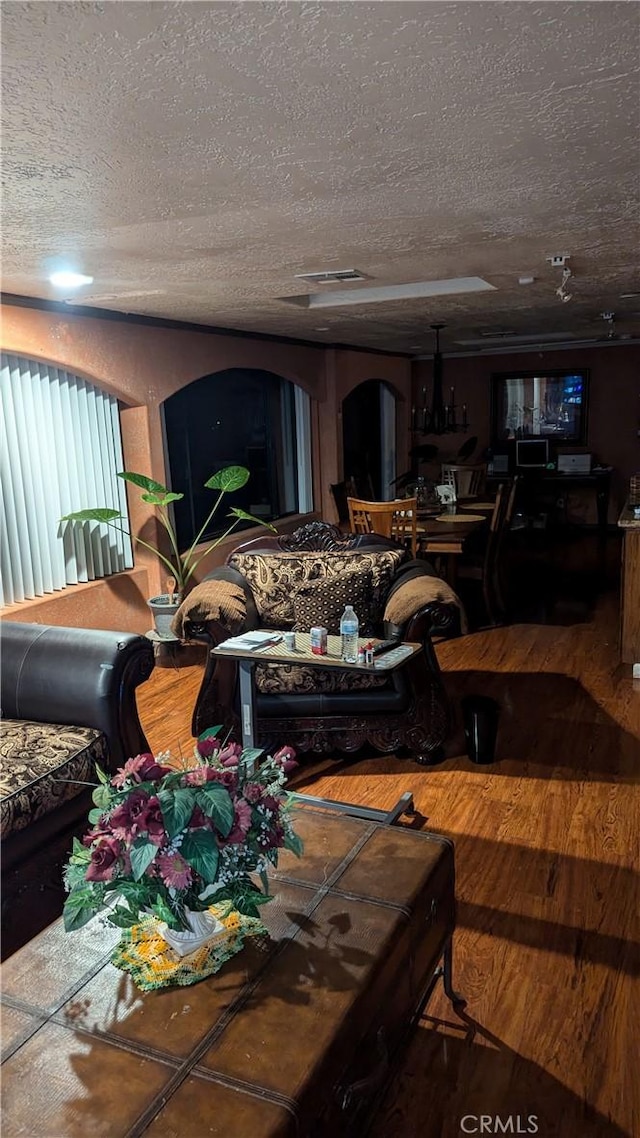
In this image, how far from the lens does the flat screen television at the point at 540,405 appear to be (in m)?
9.53

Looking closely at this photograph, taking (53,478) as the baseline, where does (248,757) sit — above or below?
below

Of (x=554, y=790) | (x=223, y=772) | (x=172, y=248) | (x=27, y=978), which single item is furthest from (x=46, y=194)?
(x=554, y=790)

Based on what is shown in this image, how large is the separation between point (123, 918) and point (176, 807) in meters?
0.31

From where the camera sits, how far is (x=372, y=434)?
989 centimetres

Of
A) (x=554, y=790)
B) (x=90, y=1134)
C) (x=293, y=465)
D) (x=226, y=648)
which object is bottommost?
(x=554, y=790)

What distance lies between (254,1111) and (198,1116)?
10 cm

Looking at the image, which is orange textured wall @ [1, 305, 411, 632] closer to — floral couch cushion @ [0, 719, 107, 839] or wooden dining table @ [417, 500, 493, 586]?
floral couch cushion @ [0, 719, 107, 839]

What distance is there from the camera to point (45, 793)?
2553 millimetres

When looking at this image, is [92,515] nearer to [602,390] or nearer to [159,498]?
[159,498]

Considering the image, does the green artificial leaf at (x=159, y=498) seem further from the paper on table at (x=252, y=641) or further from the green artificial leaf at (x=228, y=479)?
the paper on table at (x=252, y=641)

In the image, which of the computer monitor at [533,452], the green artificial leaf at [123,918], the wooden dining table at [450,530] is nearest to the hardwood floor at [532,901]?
the green artificial leaf at [123,918]

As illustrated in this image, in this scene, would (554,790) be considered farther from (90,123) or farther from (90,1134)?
(90,123)

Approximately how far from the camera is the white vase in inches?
65.0

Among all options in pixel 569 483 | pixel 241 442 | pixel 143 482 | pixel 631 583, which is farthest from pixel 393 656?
pixel 569 483
